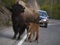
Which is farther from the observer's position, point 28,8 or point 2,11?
point 2,11

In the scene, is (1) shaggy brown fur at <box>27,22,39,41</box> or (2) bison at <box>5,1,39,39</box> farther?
(2) bison at <box>5,1,39,39</box>

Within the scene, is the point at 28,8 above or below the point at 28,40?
above

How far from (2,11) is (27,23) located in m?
13.0

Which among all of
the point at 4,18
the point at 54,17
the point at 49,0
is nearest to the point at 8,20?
the point at 4,18

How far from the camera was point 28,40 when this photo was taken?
15.7 m

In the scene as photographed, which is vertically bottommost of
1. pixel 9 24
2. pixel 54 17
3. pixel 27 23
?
pixel 54 17

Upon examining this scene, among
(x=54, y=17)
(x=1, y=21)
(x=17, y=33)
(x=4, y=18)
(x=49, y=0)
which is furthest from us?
(x=49, y=0)

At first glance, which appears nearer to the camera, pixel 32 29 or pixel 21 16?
pixel 32 29

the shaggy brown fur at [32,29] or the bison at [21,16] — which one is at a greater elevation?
the bison at [21,16]

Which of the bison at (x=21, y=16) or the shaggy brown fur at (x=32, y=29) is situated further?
the bison at (x=21, y=16)

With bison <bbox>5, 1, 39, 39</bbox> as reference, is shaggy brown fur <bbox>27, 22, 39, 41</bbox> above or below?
below

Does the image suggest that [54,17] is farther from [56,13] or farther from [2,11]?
[2,11]

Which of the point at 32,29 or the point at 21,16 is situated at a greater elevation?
the point at 21,16

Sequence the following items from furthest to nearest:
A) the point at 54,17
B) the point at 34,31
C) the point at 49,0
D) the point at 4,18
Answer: the point at 49,0
the point at 54,17
the point at 4,18
the point at 34,31
